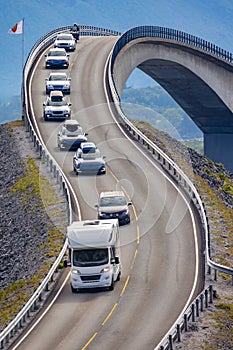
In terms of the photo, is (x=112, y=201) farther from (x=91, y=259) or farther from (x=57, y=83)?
(x=57, y=83)

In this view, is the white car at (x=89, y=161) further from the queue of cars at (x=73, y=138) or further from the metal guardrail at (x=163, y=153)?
the metal guardrail at (x=163, y=153)

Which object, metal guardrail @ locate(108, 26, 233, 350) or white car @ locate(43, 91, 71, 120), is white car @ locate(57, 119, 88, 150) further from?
white car @ locate(43, 91, 71, 120)

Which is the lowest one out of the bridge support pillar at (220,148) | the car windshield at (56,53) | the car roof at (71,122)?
the bridge support pillar at (220,148)

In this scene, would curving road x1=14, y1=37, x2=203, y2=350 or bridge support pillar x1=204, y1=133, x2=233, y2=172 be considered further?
bridge support pillar x1=204, y1=133, x2=233, y2=172

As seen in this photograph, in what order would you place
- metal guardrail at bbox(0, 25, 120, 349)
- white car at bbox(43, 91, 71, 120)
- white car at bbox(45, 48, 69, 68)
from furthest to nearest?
white car at bbox(45, 48, 69, 68) < white car at bbox(43, 91, 71, 120) < metal guardrail at bbox(0, 25, 120, 349)

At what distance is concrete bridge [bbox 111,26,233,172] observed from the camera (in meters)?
108

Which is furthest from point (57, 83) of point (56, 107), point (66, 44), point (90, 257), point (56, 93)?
point (90, 257)

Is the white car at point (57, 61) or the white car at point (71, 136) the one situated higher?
the white car at point (57, 61)

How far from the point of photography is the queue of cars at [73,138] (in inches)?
2035

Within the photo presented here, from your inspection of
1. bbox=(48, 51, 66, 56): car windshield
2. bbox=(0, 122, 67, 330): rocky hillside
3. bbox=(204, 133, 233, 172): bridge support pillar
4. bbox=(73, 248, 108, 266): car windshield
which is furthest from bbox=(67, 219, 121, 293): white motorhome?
bbox=(204, 133, 233, 172): bridge support pillar

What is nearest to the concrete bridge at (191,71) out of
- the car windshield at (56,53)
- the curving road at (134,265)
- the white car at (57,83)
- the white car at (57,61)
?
the white car at (57,61)

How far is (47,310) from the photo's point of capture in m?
40.8

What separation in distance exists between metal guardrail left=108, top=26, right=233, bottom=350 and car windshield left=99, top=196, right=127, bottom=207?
4.30 meters

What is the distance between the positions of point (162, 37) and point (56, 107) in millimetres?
38514
